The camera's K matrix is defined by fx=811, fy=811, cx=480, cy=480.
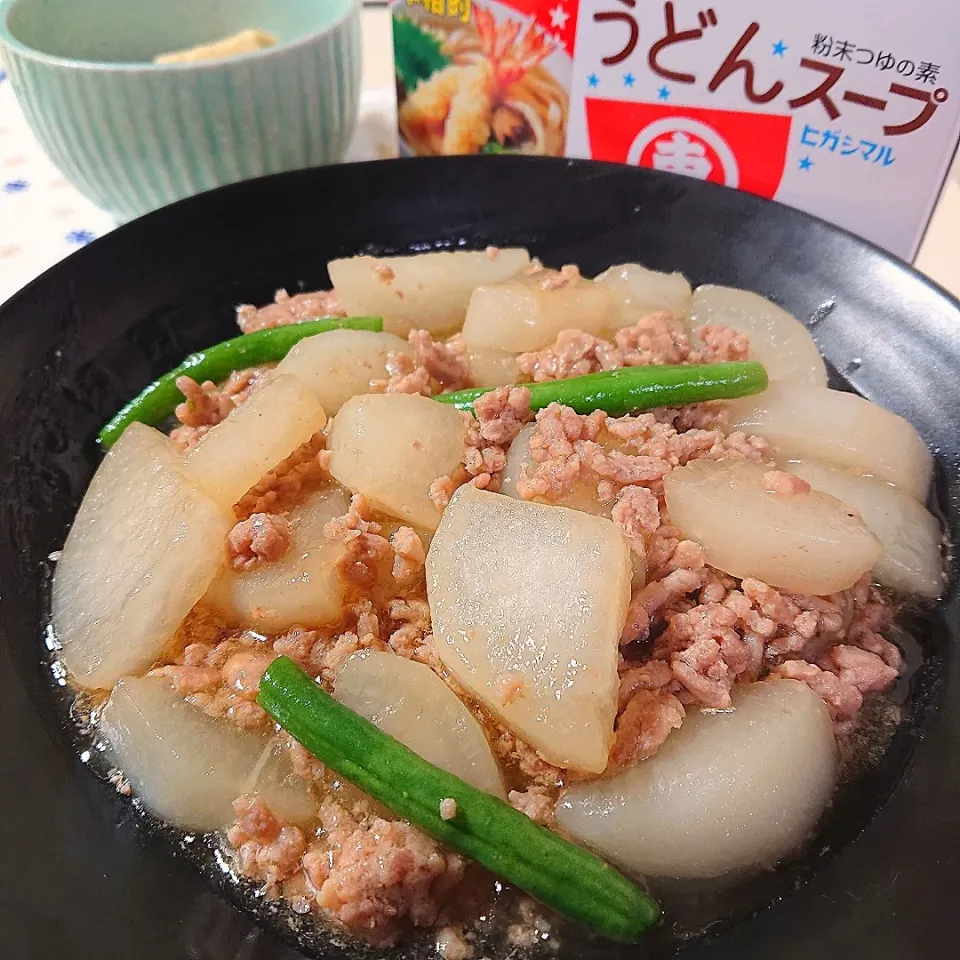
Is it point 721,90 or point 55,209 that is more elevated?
point 721,90

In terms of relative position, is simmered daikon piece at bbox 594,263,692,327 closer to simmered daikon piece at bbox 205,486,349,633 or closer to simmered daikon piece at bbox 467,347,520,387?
simmered daikon piece at bbox 467,347,520,387

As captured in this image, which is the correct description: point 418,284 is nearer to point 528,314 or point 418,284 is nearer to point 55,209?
point 528,314

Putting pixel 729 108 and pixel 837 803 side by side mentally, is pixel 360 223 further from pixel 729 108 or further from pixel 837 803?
pixel 837 803

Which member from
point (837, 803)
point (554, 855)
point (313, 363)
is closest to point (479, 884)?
point (554, 855)

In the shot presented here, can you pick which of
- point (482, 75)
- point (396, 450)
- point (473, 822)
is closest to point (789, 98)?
point (482, 75)

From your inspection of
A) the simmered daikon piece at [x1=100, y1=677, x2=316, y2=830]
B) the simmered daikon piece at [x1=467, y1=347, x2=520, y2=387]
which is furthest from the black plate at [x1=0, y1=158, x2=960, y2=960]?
the simmered daikon piece at [x1=467, y1=347, x2=520, y2=387]
